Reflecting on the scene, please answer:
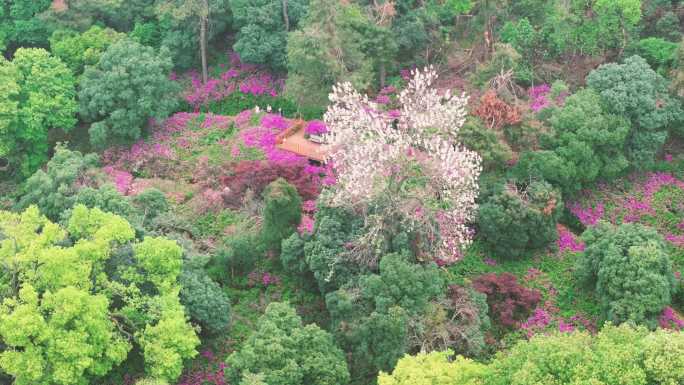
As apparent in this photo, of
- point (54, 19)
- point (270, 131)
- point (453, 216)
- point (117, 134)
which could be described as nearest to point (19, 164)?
point (117, 134)

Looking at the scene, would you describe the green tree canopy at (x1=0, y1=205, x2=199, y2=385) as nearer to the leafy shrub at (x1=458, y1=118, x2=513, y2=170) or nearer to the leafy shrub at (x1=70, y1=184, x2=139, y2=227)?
the leafy shrub at (x1=70, y1=184, x2=139, y2=227)

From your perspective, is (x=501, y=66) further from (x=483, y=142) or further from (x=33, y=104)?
(x=33, y=104)

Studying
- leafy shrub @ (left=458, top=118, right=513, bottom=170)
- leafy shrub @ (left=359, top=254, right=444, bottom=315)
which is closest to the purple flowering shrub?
leafy shrub @ (left=458, top=118, right=513, bottom=170)

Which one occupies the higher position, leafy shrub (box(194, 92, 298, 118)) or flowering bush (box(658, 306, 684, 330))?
flowering bush (box(658, 306, 684, 330))

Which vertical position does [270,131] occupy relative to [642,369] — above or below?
below

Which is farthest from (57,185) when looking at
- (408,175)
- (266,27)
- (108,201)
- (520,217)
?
(520,217)

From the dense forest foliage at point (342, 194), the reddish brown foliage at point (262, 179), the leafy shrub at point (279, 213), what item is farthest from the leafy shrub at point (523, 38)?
the leafy shrub at point (279, 213)

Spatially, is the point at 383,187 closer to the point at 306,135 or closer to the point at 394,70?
the point at 306,135
